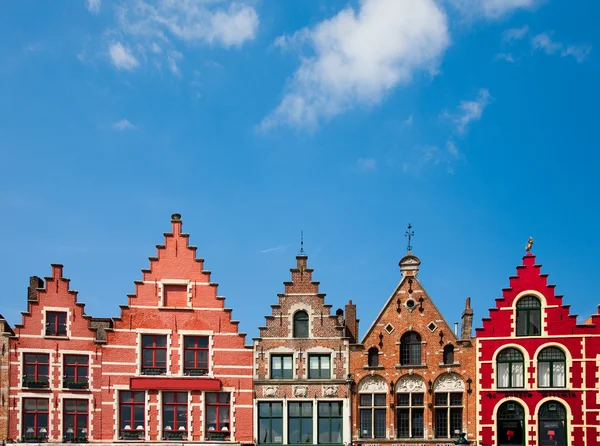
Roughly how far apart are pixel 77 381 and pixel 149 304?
15.1 ft

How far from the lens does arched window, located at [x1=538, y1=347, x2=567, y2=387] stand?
37.1m

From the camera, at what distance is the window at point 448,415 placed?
124 ft

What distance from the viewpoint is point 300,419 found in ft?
127

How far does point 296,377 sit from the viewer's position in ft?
127

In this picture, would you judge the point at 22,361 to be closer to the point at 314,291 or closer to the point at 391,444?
the point at 314,291

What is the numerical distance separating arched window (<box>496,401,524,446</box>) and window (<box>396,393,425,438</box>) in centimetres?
335

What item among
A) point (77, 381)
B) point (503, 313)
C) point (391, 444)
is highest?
point (503, 313)

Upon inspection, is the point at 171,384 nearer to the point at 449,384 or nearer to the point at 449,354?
the point at 449,384

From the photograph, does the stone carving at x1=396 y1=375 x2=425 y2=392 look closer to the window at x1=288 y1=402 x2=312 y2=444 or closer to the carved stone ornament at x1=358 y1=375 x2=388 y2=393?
the carved stone ornament at x1=358 y1=375 x2=388 y2=393

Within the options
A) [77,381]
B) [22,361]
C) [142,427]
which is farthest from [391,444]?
[22,361]

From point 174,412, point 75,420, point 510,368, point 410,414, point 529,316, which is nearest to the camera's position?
point 510,368

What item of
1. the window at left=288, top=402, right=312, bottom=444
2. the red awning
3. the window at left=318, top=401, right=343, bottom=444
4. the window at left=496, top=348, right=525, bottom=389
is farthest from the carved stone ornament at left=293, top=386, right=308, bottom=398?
the window at left=496, top=348, right=525, bottom=389

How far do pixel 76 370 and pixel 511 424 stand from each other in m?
19.2

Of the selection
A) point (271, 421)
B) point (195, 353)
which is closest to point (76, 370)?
point (195, 353)
